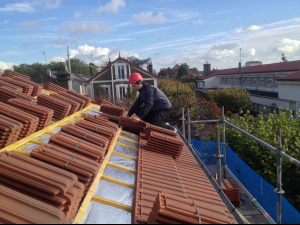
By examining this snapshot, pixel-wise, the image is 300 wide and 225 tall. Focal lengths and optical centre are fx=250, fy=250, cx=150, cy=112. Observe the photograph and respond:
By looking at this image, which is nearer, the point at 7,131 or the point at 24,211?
the point at 24,211

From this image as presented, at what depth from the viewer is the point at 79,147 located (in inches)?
167

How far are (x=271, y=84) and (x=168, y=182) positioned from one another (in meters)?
33.3

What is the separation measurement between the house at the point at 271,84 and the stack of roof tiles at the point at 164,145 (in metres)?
23.3

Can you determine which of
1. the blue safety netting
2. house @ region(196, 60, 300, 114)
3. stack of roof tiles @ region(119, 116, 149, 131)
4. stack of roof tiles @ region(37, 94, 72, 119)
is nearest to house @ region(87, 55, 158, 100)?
house @ region(196, 60, 300, 114)

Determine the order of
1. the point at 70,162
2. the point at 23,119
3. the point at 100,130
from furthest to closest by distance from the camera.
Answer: the point at 100,130
the point at 23,119
the point at 70,162

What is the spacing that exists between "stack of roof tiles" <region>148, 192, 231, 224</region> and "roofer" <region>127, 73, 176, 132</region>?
349cm

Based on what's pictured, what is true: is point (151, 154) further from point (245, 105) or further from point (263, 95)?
point (263, 95)

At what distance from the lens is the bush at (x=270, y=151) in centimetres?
638

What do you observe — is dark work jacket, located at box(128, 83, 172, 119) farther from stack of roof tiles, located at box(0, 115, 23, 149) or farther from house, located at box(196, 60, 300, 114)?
house, located at box(196, 60, 300, 114)

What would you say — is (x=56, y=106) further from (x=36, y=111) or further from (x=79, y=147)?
Result: (x=79, y=147)

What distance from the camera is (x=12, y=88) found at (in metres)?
6.50

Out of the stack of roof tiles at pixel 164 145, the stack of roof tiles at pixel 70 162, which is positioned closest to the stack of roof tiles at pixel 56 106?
the stack of roof tiles at pixel 164 145

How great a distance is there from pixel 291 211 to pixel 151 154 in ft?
8.96

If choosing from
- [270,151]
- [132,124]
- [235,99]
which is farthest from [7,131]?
[235,99]
